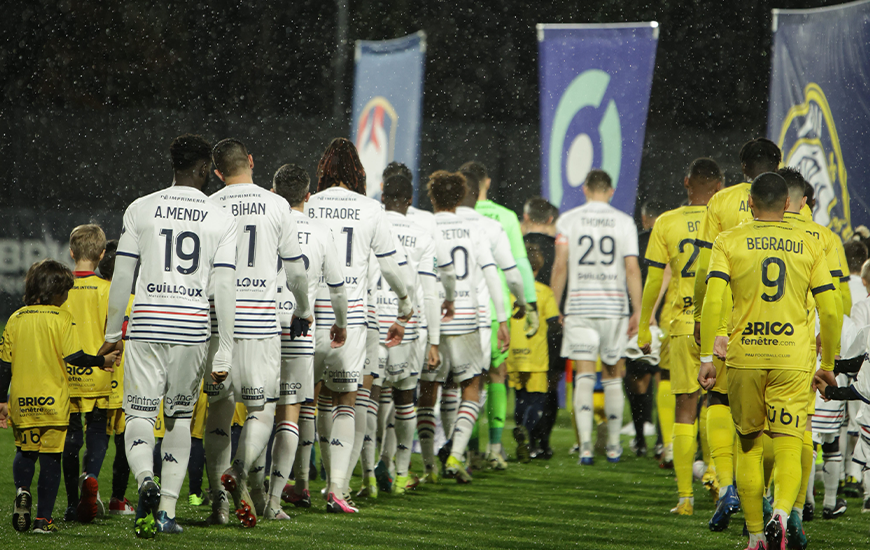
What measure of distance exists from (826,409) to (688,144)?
37.4ft

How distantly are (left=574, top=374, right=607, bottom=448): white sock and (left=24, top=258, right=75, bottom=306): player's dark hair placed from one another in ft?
16.0

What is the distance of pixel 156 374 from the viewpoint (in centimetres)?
528

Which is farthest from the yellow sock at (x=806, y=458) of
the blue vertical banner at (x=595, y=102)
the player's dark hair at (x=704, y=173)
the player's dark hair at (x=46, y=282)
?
the blue vertical banner at (x=595, y=102)

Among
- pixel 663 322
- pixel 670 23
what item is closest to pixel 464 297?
pixel 663 322

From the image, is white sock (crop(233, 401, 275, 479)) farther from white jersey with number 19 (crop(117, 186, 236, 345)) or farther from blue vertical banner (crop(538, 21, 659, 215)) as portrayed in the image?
blue vertical banner (crop(538, 21, 659, 215))

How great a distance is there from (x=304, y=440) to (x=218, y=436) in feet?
3.61

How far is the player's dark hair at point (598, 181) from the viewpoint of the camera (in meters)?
9.24

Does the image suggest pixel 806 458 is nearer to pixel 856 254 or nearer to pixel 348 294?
pixel 856 254

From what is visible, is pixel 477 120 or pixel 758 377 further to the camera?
pixel 477 120

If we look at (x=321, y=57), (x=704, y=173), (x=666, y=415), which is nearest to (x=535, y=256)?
(x=666, y=415)

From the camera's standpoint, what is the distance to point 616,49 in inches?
437

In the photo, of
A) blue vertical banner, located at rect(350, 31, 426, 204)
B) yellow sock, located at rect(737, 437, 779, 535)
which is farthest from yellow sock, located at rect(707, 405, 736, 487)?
blue vertical banner, located at rect(350, 31, 426, 204)

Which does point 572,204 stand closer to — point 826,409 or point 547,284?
point 547,284

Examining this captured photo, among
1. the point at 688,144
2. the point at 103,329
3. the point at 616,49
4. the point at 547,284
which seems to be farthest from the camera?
the point at 688,144
